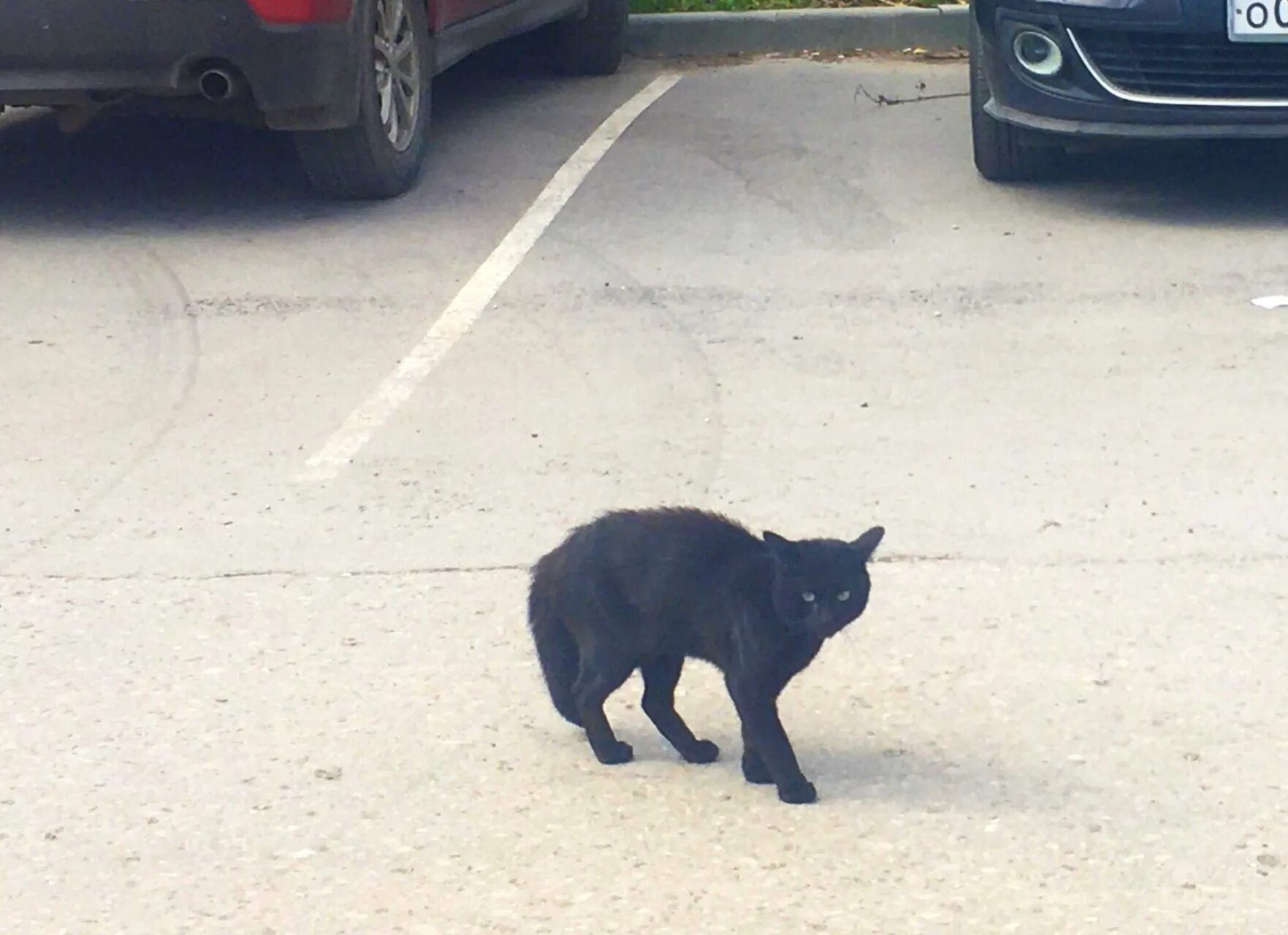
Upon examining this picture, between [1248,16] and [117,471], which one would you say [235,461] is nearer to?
[117,471]

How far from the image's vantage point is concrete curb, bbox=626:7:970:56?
11.1m

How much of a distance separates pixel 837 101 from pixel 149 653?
604 cm

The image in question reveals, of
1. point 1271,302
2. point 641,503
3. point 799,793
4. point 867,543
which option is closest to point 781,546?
point 867,543

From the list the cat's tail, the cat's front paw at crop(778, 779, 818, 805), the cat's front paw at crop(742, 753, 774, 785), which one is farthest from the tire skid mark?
the cat's front paw at crop(778, 779, 818, 805)

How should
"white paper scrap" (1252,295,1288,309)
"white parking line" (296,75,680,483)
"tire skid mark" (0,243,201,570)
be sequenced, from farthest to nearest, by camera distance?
"white paper scrap" (1252,295,1288,309)
"white parking line" (296,75,680,483)
"tire skid mark" (0,243,201,570)

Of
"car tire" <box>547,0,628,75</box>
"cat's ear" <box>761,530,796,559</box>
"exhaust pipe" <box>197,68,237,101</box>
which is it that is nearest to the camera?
"cat's ear" <box>761,530,796,559</box>

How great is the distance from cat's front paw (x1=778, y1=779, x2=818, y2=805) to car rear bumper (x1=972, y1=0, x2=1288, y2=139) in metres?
4.18

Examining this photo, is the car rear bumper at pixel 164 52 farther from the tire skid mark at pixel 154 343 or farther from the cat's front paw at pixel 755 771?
the cat's front paw at pixel 755 771

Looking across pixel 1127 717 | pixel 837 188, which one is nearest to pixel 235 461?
pixel 1127 717

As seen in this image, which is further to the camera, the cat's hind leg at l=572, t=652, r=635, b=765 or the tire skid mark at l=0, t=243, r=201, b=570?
the tire skid mark at l=0, t=243, r=201, b=570

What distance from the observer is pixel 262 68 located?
7156mm

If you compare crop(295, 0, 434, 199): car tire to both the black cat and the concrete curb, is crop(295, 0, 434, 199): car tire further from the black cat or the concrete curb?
the black cat

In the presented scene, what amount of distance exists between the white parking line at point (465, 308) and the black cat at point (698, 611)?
1690 millimetres

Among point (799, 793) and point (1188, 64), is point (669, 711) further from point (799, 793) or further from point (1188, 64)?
point (1188, 64)
